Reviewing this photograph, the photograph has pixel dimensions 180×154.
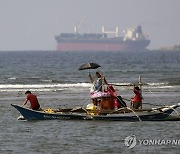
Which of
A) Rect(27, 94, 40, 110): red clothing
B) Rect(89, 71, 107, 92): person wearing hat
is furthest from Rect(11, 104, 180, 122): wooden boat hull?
Rect(89, 71, 107, 92): person wearing hat

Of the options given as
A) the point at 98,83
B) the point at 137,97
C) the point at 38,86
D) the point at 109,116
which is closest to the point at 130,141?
the point at 109,116

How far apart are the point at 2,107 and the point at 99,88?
7.45m

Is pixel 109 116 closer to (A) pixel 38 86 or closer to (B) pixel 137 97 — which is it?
(B) pixel 137 97

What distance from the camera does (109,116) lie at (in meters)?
27.6

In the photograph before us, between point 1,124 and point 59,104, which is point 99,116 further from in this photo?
point 59,104

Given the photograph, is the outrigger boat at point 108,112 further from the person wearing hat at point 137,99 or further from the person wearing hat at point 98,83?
the person wearing hat at point 137,99

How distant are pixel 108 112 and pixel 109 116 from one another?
18 cm

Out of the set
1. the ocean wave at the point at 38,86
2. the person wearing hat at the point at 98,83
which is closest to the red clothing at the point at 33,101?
the person wearing hat at the point at 98,83

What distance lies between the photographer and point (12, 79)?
203 ft

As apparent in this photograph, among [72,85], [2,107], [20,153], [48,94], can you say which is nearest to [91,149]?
[20,153]

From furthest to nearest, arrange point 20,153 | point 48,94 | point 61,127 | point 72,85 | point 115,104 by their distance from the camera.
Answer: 1. point 72,85
2. point 48,94
3. point 115,104
4. point 61,127
5. point 20,153

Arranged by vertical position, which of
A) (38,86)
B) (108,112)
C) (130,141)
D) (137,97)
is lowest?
(38,86)

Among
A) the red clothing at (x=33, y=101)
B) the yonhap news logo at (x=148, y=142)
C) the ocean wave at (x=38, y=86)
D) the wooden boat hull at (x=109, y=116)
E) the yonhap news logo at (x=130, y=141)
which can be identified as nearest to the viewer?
the yonhap news logo at (x=130, y=141)

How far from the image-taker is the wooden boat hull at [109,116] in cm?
2736
